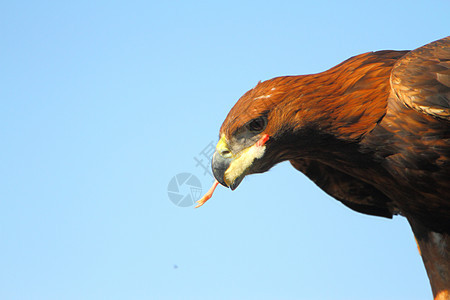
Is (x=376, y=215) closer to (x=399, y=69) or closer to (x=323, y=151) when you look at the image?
(x=323, y=151)

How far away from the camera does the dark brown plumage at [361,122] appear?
3594 millimetres

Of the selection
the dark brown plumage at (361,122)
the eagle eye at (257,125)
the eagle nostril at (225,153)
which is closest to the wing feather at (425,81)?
the dark brown plumage at (361,122)

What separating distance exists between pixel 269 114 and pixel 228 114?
0.30 metres

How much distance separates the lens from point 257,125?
12.2ft

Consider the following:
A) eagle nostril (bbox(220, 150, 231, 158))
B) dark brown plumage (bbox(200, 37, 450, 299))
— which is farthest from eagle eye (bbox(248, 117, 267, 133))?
eagle nostril (bbox(220, 150, 231, 158))

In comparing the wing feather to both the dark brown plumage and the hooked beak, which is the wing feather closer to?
the dark brown plumage

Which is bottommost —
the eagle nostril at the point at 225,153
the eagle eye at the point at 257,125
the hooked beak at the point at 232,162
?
the hooked beak at the point at 232,162

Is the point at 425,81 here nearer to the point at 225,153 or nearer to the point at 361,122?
the point at 361,122

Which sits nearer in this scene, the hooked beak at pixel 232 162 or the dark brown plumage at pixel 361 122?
the dark brown plumage at pixel 361 122

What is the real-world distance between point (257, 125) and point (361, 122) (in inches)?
26.7

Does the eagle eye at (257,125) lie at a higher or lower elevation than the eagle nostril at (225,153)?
higher

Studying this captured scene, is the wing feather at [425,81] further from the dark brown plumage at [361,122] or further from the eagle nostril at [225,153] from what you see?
the eagle nostril at [225,153]

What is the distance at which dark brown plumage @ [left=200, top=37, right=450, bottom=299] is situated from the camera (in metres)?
3.59

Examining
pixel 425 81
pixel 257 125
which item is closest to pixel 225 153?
pixel 257 125
